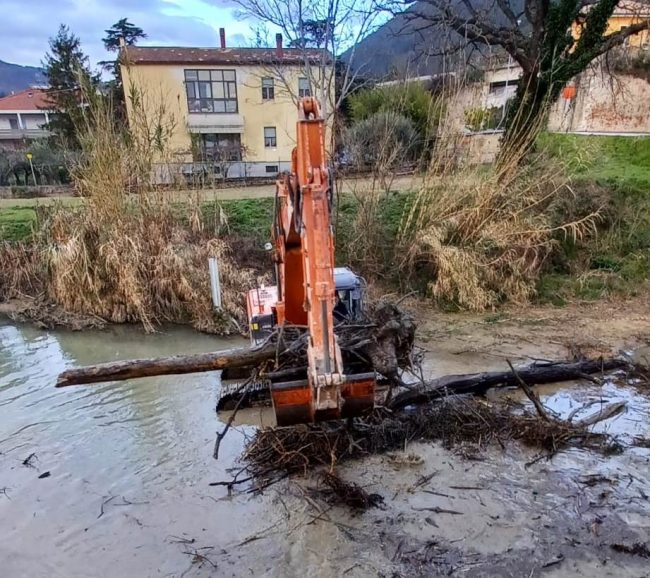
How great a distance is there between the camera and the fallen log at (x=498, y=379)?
5.79 meters

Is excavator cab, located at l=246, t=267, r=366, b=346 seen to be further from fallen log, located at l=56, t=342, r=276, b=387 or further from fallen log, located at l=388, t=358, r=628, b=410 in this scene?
fallen log, located at l=56, t=342, r=276, b=387

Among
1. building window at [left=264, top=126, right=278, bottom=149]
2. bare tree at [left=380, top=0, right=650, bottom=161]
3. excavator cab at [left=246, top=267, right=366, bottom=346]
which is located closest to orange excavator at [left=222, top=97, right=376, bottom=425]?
excavator cab at [left=246, top=267, right=366, bottom=346]

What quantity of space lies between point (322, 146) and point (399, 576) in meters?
3.10

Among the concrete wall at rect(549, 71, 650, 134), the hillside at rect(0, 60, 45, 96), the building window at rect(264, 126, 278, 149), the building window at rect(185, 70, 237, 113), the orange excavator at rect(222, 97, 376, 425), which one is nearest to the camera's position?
the orange excavator at rect(222, 97, 376, 425)

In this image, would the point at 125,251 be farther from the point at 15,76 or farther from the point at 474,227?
the point at 15,76

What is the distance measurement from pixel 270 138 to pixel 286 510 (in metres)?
24.6

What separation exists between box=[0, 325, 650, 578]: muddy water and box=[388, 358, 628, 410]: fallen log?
342mm

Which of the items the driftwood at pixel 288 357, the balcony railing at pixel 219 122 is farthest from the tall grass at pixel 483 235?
the balcony railing at pixel 219 122

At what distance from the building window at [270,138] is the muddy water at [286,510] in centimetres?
2251

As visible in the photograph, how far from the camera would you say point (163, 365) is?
3.94m

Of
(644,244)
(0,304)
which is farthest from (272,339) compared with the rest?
(644,244)

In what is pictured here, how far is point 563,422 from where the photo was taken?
535 centimetres

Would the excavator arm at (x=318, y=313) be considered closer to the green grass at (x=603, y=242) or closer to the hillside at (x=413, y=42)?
the green grass at (x=603, y=242)

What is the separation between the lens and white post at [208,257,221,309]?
29.0ft
